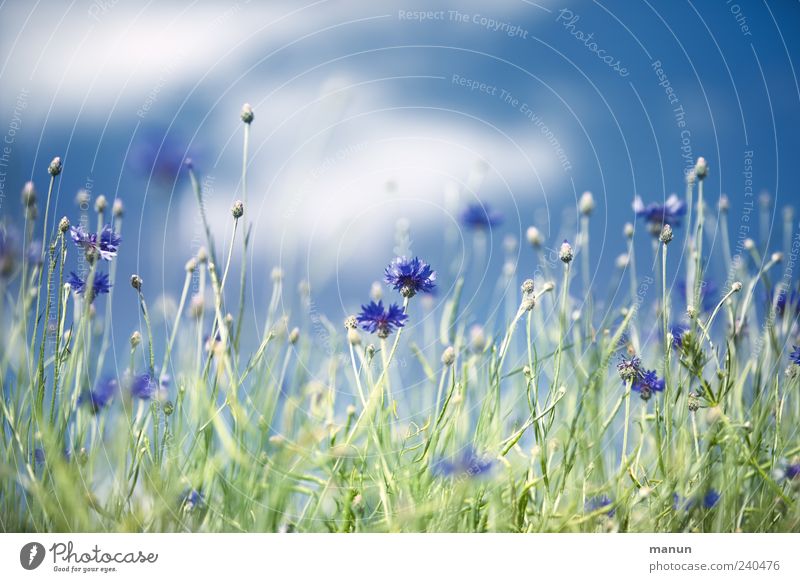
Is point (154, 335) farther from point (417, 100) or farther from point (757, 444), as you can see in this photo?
point (757, 444)

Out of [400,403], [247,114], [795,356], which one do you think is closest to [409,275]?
[400,403]

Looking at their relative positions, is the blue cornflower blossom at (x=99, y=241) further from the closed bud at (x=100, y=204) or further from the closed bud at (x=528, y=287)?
the closed bud at (x=528, y=287)

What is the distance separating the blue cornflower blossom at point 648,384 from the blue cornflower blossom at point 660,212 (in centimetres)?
21

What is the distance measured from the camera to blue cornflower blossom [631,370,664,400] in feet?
3.20

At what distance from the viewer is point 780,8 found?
1.11m

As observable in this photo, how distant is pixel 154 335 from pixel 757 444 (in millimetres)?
800

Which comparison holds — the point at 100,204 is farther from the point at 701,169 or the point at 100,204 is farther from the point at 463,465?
the point at 701,169

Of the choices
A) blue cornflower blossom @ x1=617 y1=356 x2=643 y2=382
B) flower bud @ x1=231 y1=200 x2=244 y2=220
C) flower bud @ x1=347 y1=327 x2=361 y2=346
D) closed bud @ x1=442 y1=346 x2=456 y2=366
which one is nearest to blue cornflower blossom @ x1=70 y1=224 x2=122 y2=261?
flower bud @ x1=231 y1=200 x2=244 y2=220

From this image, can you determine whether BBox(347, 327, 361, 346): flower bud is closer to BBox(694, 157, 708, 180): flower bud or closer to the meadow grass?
the meadow grass

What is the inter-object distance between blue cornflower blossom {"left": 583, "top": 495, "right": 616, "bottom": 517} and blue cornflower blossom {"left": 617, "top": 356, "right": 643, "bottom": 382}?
16 cm

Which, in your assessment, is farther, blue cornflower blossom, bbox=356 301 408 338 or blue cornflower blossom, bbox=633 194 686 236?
blue cornflower blossom, bbox=633 194 686 236

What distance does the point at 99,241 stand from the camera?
37.3 inches

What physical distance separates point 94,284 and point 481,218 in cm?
53
